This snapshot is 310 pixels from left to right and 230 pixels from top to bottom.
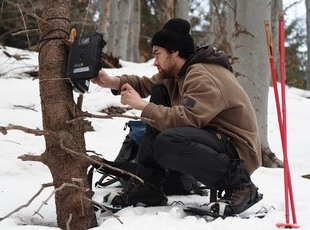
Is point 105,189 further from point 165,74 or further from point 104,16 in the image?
point 104,16

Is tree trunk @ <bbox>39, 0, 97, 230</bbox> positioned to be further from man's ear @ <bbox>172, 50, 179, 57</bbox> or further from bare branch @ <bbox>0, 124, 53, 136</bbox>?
man's ear @ <bbox>172, 50, 179, 57</bbox>

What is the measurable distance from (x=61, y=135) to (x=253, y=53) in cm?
291

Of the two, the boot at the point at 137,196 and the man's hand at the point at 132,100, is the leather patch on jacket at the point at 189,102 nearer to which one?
the man's hand at the point at 132,100

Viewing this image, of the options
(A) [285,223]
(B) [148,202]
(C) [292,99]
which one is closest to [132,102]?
(B) [148,202]

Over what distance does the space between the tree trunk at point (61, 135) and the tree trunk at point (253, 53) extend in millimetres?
2702

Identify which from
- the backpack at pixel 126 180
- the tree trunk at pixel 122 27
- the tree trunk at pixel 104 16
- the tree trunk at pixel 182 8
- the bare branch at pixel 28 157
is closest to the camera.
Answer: the bare branch at pixel 28 157

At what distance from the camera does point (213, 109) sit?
2.62m

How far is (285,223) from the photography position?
2.46 meters

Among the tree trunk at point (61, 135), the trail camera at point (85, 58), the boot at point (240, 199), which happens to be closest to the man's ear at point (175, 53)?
the trail camera at point (85, 58)

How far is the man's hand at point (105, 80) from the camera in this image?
3027 mm

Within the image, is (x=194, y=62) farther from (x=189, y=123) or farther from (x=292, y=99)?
(x=292, y=99)

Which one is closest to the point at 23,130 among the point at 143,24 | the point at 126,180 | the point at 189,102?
the point at 189,102

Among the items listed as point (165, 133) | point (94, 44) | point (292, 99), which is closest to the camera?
point (94, 44)

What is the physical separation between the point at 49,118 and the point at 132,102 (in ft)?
1.55
